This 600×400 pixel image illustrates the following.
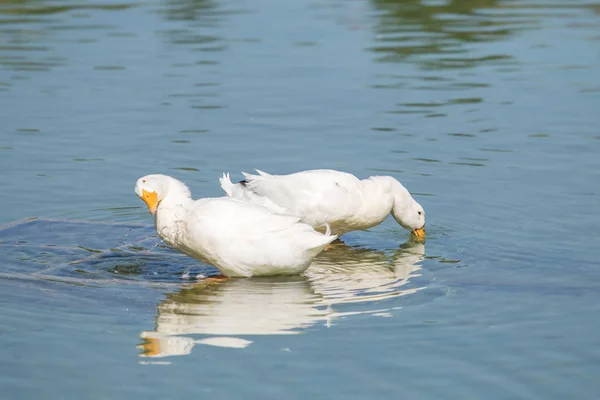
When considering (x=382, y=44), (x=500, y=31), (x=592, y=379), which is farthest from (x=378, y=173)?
(x=500, y=31)

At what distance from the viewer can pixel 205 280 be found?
882cm

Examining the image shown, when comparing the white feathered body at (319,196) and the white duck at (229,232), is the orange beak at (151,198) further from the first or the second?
the white feathered body at (319,196)

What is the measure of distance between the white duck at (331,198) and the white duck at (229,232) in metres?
0.91

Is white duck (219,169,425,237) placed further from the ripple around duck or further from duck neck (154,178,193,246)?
duck neck (154,178,193,246)

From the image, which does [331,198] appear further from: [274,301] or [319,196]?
[274,301]

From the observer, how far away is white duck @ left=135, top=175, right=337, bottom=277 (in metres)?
8.55

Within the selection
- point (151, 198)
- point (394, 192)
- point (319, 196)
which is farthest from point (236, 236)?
point (394, 192)

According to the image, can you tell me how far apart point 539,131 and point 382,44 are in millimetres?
5916

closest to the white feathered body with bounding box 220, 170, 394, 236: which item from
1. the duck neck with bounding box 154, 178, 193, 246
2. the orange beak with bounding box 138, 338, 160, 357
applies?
the duck neck with bounding box 154, 178, 193, 246

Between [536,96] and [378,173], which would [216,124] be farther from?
[536,96]

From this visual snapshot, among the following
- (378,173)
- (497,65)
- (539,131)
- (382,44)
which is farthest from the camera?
(382,44)

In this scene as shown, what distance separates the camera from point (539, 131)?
43.4 feet

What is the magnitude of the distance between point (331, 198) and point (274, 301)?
186 centimetres

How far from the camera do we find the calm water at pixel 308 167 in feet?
22.6
